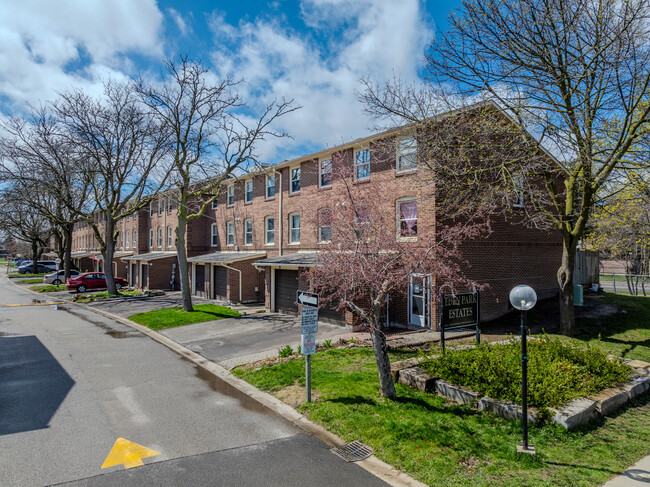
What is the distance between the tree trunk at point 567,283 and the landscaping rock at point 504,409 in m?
7.29

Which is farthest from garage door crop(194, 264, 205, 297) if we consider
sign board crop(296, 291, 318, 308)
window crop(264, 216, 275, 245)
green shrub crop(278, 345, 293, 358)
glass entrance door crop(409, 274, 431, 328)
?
sign board crop(296, 291, 318, 308)

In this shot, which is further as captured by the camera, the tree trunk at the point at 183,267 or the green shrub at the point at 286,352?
the tree trunk at the point at 183,267

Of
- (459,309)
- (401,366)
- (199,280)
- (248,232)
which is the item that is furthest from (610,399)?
(199,280)

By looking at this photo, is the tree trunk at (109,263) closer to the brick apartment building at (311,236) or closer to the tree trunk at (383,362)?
the brick apartment building at (311,236)

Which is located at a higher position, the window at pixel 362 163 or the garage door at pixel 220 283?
the window at pixel 362 163

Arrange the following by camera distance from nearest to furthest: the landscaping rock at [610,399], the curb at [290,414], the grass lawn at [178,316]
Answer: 1. the curb at [290,414]
2. the landscaping rock at [610,399]
3. the grass lawn at [178,316]

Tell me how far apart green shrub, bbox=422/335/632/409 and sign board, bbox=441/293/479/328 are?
1235mm

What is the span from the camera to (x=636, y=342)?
1188 cm

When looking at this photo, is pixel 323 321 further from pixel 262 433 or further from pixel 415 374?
pixel 262 433

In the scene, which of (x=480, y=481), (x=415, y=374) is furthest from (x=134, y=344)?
(x=480, y=481)

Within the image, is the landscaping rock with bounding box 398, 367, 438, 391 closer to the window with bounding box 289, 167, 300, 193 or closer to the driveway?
the driveway

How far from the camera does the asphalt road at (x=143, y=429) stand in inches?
206

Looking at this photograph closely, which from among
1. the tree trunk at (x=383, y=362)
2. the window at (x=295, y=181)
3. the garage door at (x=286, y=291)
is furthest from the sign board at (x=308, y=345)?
the window at (x=295, y=181)

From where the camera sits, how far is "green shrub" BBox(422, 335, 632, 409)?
670cm
